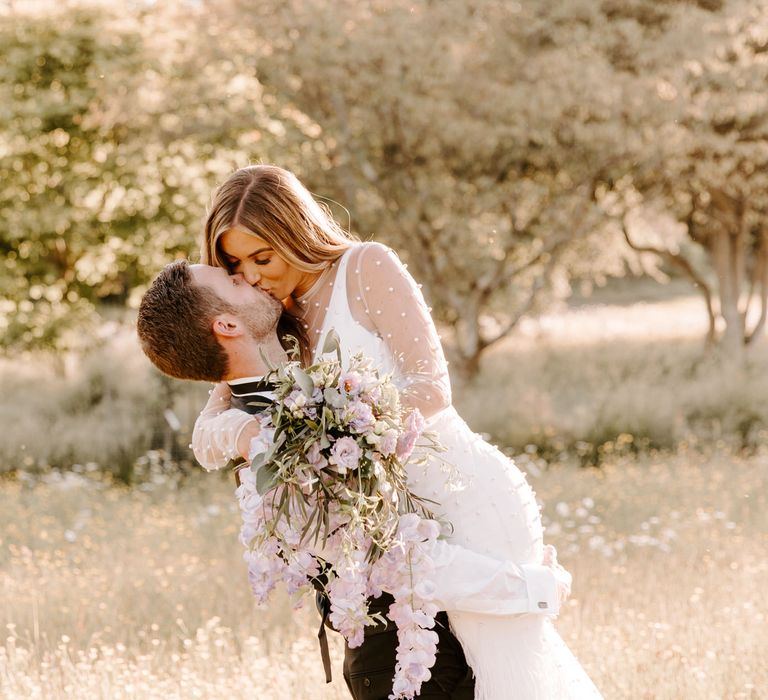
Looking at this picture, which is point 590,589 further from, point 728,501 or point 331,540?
point 331,540

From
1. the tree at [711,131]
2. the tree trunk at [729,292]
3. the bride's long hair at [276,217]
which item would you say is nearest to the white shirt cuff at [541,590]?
the bride's long hair at [276,217]

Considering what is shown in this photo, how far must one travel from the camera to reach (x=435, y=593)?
231 centimetres

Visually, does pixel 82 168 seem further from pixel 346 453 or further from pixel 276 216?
pixel 346 453

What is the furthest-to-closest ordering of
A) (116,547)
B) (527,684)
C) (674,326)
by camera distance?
1. (674,326)
2. (116,547)
3. (527,684)

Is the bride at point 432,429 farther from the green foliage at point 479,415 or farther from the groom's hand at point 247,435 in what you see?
the green foliage at point 479,415

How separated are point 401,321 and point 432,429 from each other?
0.30m

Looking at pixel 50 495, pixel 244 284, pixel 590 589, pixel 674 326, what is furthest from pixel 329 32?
pixel 674 326

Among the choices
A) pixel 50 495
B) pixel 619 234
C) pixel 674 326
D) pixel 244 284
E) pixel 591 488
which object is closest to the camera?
pixel 244 284

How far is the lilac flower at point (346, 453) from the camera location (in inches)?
82.5

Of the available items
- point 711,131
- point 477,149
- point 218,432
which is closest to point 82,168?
point 477,149

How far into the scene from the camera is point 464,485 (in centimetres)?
246

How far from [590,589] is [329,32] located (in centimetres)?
904

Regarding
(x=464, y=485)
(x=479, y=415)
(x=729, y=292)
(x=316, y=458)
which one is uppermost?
(x=316, y=458)

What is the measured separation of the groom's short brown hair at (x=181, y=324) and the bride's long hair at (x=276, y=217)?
20 centimetres
